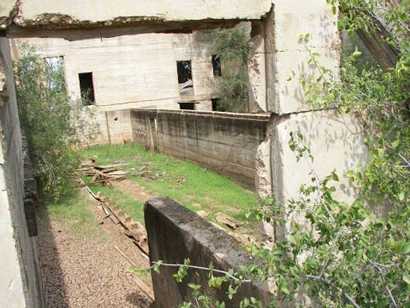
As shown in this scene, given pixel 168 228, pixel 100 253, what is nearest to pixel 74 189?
pixel 100 253

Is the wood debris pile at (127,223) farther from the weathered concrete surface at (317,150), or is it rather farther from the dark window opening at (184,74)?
the dark window opening at (184,74)

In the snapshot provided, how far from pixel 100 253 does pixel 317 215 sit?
6.78m

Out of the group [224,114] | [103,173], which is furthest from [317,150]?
[103,173]

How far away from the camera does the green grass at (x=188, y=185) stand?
1013 centimetres

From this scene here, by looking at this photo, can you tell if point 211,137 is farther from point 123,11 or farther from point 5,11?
point 5,11

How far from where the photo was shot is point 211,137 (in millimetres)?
12898

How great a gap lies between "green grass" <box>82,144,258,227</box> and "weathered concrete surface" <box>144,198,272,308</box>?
3.55m

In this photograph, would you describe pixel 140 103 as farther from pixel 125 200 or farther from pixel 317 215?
pixel 317 215

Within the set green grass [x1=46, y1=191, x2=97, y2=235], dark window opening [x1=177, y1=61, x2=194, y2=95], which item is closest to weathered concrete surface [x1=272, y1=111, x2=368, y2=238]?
green grass [x1=46, y1=191, x2=97, y2=235]

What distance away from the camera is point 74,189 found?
1169 centimetres

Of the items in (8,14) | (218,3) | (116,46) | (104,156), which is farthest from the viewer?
(116,46)

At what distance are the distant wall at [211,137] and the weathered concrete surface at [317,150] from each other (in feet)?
18.4

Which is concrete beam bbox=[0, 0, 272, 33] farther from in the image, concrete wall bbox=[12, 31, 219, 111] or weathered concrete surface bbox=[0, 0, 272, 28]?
concrete wall bbox=[12, 31, 219, 111]

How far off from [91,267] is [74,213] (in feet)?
8.95
